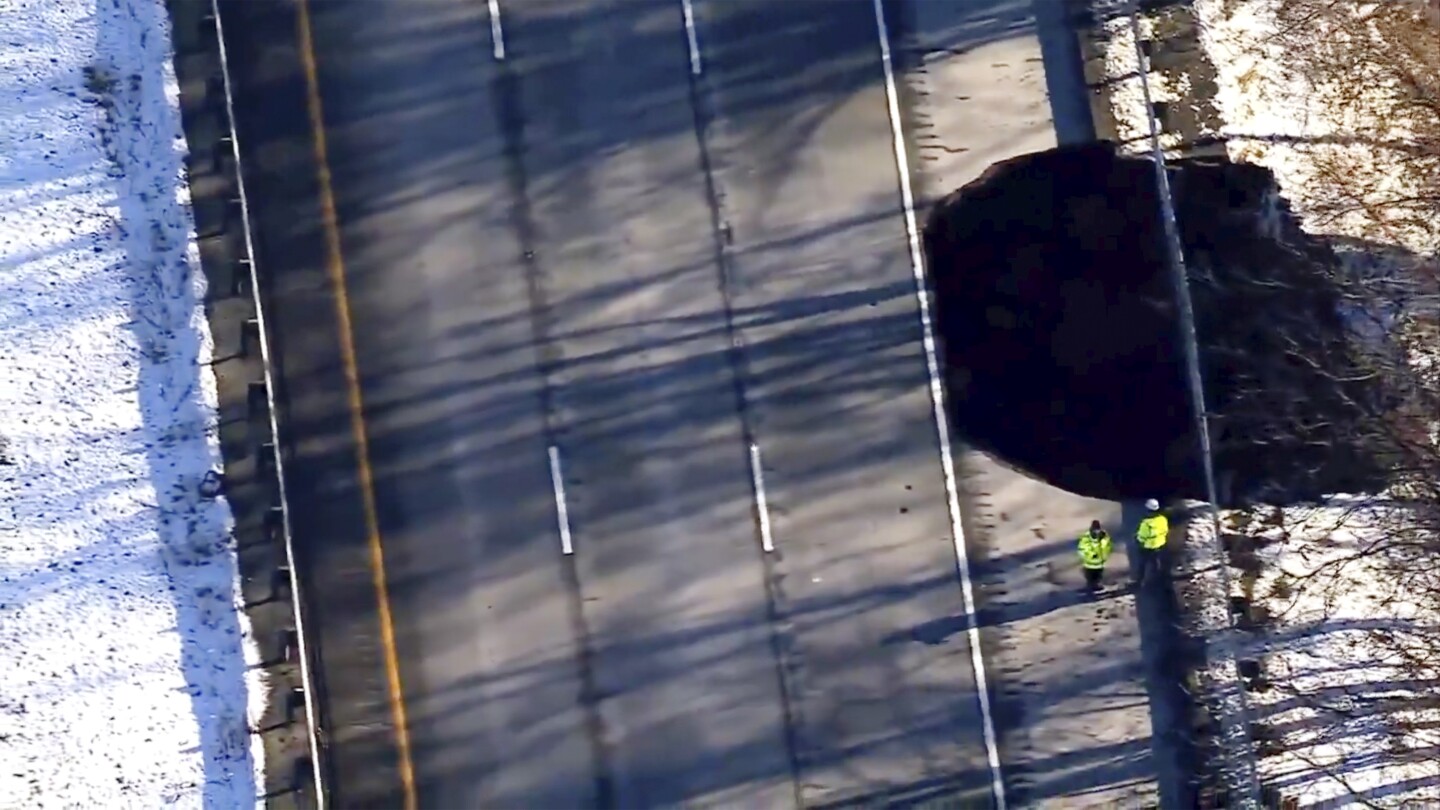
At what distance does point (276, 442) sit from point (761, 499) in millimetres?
5115

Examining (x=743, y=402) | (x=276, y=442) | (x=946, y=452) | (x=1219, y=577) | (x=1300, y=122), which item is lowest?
(x=1219, y=577)

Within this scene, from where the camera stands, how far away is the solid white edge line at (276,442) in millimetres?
12445

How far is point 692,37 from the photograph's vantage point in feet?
42.3

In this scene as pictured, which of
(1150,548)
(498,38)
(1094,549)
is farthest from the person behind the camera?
(498,38)

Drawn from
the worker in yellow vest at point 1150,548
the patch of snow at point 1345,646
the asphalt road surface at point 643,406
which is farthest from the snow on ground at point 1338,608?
the asphalt road surface at point 643,406

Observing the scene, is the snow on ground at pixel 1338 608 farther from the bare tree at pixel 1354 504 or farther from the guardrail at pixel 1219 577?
the guardrail at pixel 1219 577

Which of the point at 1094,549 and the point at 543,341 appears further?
the point at 543,341

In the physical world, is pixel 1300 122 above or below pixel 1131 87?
below

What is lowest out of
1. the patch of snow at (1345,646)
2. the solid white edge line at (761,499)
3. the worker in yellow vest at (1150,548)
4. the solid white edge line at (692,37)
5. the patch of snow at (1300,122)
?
the patch of snow at (1345,646)

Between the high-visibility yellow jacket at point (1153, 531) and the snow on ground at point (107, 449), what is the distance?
30.5ft

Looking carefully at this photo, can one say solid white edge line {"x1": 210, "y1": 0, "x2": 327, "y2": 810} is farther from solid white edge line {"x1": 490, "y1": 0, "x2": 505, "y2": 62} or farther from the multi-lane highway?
solid white edge line {"x1": 490, "y1": 0, "x2": 505, "y2": 62}

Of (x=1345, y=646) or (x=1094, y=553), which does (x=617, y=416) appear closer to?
(x=1094, y=553)

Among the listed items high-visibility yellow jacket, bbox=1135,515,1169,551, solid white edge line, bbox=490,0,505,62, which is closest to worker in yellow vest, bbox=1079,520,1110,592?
high-visibility yellow jacket, bbox=1135,515,1169,551

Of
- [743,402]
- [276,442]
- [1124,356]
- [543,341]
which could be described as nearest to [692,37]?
[543,341]
